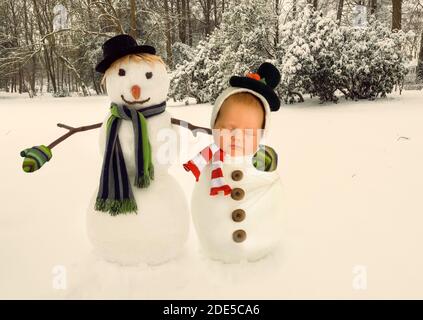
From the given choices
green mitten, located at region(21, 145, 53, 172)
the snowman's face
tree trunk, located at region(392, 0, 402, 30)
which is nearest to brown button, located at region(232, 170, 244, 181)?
the snowman's face

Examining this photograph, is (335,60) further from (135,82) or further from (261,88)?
(135,82)

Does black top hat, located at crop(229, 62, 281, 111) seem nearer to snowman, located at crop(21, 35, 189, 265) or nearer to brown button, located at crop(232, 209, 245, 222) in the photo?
snowman, located at crop(21, 35, 189, 265)

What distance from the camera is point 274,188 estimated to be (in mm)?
2182

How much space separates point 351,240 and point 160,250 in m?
1.17

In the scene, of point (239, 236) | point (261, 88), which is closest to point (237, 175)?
point (239, 236)

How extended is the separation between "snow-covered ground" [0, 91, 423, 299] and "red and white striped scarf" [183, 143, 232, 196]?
16.8 inches

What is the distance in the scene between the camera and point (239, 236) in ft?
6.77

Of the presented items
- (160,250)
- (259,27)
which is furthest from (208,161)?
(259,27)

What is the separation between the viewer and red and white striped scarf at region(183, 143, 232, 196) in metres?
2.07

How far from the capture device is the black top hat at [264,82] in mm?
2074

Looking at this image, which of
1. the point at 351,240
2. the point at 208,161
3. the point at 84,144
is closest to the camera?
the point at 208,161

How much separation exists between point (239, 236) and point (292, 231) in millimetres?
563

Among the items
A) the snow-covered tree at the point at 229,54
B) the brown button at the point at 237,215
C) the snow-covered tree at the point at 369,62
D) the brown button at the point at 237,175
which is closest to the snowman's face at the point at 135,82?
the brown button at the point at 237,175

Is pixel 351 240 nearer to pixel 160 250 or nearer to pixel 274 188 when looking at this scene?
pixel 274 188
